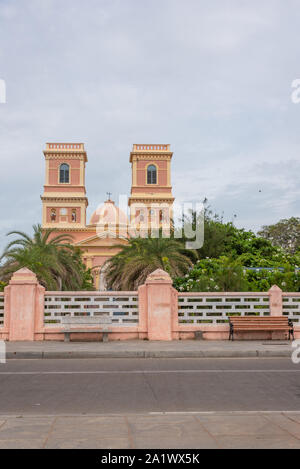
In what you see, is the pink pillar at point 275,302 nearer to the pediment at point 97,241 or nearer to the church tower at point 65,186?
the pediment at point 97,241

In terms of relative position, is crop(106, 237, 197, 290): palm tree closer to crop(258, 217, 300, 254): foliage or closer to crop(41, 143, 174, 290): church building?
crop(258, 217, 300, 254): foliage

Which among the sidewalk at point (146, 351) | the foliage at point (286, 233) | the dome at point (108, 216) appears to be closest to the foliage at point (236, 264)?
the sidewalk at point (146, 351)

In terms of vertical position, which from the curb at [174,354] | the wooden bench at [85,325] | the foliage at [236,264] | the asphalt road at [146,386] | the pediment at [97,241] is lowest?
the curb at [174,354]

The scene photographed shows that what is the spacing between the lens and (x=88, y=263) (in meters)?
60.1

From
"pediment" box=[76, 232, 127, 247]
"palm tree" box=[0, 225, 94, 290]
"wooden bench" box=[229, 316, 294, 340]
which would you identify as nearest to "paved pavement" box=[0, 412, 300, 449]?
"wooden bench" box=[229, 316, 294, 340]

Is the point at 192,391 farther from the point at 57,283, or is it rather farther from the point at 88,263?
the point at 88,263

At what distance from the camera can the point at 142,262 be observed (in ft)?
74.9

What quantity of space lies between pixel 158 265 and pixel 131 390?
15.1 meters

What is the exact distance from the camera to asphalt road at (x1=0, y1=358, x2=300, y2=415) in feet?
21.1

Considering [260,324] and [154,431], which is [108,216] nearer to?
[260,324]

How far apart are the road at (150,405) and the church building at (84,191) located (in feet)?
173

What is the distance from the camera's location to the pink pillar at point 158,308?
14656 mm

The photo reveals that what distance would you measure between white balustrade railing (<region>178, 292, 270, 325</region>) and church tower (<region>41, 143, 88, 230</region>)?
160 ft
